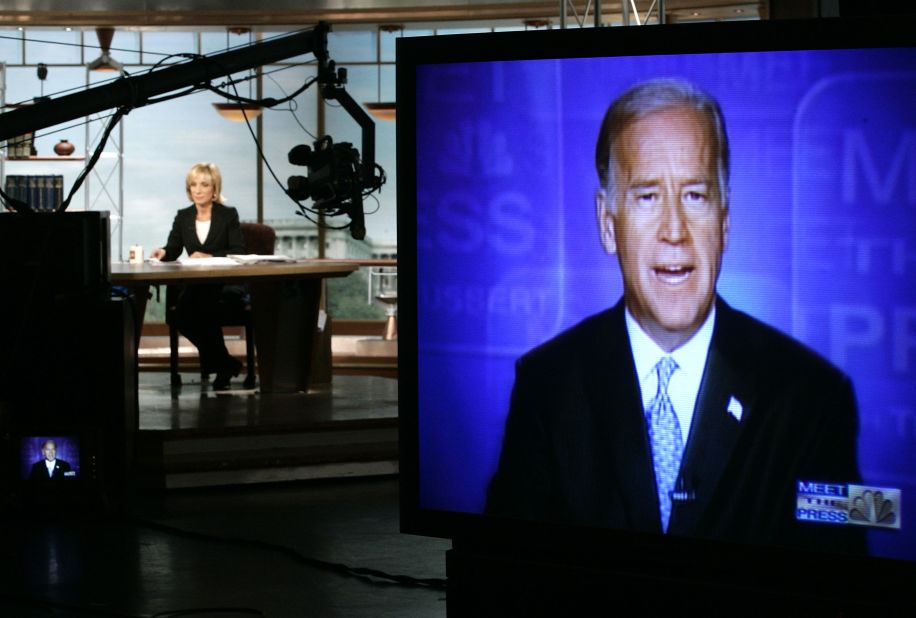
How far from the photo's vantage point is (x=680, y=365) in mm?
2074

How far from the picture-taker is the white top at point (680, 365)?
6.73 ft

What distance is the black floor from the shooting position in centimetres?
294

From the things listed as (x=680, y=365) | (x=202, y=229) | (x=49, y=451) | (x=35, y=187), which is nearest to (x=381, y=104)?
(x=35, y=187)

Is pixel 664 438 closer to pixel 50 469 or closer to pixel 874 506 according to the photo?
pixel 874 506

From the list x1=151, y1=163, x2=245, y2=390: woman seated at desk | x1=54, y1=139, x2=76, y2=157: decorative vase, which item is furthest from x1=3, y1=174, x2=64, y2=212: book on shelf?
x1=151, y1=163, x2=245, y2=390: woman seated at desk

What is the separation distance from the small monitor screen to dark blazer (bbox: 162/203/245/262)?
264 cm

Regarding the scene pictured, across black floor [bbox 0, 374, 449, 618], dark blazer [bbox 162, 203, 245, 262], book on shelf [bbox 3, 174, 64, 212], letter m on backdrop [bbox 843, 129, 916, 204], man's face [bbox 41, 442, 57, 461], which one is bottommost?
black floor [bbox 0, 374, 449, 618]

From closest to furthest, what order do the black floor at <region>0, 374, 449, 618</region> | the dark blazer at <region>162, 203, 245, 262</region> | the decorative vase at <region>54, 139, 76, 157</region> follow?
1. the black floor at <region>0, 374, 449, 618</region>
2. the dark blazer at <region>162, 203, 245, 262</region>
3. the decorative vase at <region>54, 139, 76, 157</region>

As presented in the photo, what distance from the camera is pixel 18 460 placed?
3.96 meters

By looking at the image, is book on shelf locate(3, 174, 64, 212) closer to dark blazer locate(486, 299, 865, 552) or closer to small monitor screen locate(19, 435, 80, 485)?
small monitor screen locate(19, 435, 80, 485)

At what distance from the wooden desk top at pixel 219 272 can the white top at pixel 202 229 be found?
3.70 feet

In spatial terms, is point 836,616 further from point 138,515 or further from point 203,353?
point 203,353

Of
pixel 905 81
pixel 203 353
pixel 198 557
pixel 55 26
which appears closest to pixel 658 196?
pixel 905 81

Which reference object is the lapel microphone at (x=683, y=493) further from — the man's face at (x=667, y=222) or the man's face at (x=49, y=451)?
the man's face at (x=49, y=451)
